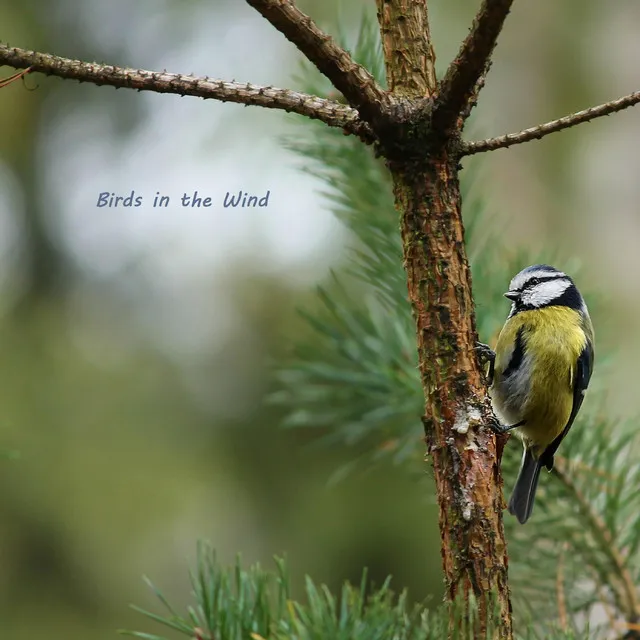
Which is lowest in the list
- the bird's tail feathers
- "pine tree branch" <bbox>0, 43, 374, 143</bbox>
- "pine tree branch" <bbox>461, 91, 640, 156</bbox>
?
the bird's tail feathers

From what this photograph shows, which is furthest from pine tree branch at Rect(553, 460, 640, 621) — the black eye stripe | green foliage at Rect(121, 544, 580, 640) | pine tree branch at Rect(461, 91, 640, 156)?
pine tree branch at Rect(461, 91, 640, 156)

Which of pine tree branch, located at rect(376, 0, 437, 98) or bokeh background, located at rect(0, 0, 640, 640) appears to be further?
bokeh background, located at rect(0, 0, 640, 640)

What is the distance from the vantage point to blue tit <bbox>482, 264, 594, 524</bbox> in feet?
3.71

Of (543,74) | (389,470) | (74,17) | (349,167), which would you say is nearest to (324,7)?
(74,17)

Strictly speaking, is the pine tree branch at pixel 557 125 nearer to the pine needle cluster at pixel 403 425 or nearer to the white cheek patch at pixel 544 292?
the pine needle cluster at pixel 403 425

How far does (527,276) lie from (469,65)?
517 mm

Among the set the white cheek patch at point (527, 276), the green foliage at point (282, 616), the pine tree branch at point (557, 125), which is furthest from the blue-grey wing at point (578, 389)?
the pine tree branch at point (557, 125)

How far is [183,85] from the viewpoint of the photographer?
539mm

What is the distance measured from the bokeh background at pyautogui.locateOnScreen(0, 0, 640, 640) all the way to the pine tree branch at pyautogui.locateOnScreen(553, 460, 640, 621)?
28.0 inches

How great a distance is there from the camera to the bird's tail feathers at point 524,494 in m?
0.83


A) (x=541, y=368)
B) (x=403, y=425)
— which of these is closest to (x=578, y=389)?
(x=541, y=368)

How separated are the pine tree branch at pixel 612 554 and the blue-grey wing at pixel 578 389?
36 millimetres

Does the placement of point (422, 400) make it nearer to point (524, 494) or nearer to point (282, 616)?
point (524, 494)

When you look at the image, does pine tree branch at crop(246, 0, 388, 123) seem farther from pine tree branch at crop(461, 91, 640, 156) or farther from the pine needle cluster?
the pine needle cluster
